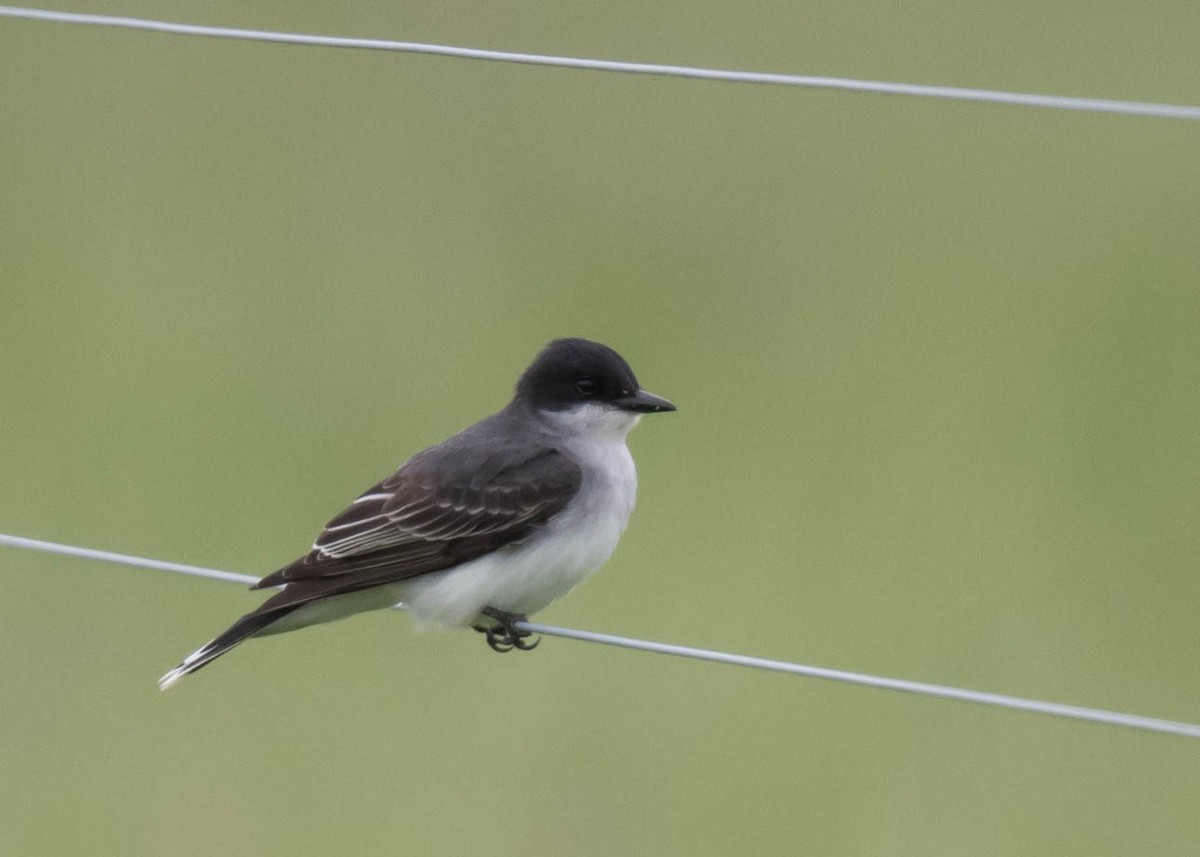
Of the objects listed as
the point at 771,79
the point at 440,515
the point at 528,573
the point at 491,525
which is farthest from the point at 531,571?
the point at 771,79

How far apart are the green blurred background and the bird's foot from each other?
5.07ft

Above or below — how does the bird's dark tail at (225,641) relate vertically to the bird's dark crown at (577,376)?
below

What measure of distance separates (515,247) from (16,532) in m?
2.35

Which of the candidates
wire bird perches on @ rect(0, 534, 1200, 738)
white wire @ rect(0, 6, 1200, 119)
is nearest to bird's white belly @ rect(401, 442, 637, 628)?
wire bird perches on @ rect(0, 534, 1200, 738)

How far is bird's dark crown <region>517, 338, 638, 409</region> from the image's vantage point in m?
5.54

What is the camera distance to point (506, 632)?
5387mm

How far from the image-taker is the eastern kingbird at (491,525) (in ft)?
16.7

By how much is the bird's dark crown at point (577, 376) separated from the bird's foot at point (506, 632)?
60 cm

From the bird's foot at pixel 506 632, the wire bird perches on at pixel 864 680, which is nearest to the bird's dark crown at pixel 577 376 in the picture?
the bird's foot at pixel 506 632

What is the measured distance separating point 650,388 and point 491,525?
3255mm

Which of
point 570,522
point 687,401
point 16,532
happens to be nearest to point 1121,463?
point 687,401

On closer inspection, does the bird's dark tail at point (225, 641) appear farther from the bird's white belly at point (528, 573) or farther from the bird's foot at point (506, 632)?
the bird's foot at point (506, 632)

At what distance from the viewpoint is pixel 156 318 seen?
914 centimetres

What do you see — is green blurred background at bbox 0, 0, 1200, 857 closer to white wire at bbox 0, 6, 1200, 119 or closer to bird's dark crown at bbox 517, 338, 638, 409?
bird's dark crown at bbox 517, 338, 638, 409
